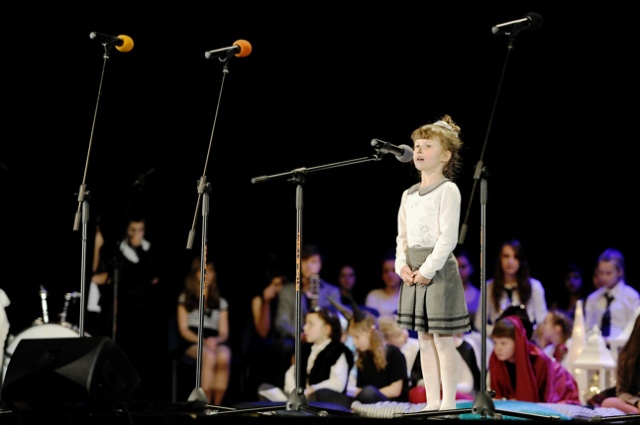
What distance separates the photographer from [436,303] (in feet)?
13.6

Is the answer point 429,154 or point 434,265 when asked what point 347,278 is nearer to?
point 429,154

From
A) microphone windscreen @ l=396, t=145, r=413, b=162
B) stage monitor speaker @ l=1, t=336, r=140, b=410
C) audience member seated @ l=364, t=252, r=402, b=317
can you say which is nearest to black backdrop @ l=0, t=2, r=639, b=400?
audience member seated @ l=364, t=252, r=402, b=317

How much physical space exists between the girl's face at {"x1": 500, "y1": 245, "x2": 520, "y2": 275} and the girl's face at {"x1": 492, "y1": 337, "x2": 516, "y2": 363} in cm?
88

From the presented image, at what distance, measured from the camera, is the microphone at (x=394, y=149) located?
4070 mm

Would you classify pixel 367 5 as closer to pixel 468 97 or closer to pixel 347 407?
pixel 468 97

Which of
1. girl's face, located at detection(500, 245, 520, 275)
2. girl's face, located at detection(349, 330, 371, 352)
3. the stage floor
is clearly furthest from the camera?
girl's face, located at detection(500, 245, 520, 275)

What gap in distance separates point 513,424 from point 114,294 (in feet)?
14.9

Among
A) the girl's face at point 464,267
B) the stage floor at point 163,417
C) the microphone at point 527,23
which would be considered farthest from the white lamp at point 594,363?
the microphone at point 527,23

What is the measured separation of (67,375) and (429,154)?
72.1 inches

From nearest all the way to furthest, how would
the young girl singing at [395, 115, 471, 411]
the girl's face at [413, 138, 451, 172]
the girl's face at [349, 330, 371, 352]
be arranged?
the young girl singing at [395, 115, 471, 411] < the girl's face at [413, 138, 451, 172] < the girl's face at [349, 330, 371, 352]

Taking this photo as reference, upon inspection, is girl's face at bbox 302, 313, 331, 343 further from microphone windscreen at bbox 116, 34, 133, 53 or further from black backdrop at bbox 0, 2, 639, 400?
microphone windscreen at bbox 116, 34, 133, 53

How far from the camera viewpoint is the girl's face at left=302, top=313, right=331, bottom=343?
257 inches

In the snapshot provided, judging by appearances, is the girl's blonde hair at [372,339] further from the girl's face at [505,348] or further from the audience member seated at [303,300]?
the girl's face at [505,348]

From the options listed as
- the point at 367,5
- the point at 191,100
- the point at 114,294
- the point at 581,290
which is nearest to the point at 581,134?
the point at 581,290
